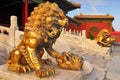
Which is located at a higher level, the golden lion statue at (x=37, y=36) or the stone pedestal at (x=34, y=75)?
the golden lion statue at (x=37, y=36)

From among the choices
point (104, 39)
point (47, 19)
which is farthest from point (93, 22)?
point (47, 19)

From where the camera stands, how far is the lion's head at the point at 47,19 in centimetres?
210

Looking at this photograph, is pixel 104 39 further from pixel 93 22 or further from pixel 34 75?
pixel 93 22

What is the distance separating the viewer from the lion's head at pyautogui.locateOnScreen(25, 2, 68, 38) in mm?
2102

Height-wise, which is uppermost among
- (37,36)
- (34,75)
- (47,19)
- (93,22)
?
(93,22)

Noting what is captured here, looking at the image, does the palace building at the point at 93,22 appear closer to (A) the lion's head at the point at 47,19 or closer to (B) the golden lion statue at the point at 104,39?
(B) the golden lion statue at the point at 104,39

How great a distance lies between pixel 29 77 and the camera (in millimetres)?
1955

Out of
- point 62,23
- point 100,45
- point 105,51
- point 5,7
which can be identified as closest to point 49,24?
point 62,23

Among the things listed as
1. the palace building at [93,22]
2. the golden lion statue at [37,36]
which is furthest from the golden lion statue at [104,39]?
the palace building at [93,22]

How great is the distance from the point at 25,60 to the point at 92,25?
20.0 metres

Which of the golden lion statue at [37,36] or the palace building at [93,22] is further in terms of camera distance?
the palace building at [93,22]

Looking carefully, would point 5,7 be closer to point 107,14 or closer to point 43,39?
point 43,39

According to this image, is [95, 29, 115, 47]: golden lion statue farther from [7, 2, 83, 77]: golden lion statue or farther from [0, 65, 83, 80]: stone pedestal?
[7, 2, 83, 77]: golden lion statue

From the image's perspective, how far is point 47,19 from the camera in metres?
2.10
